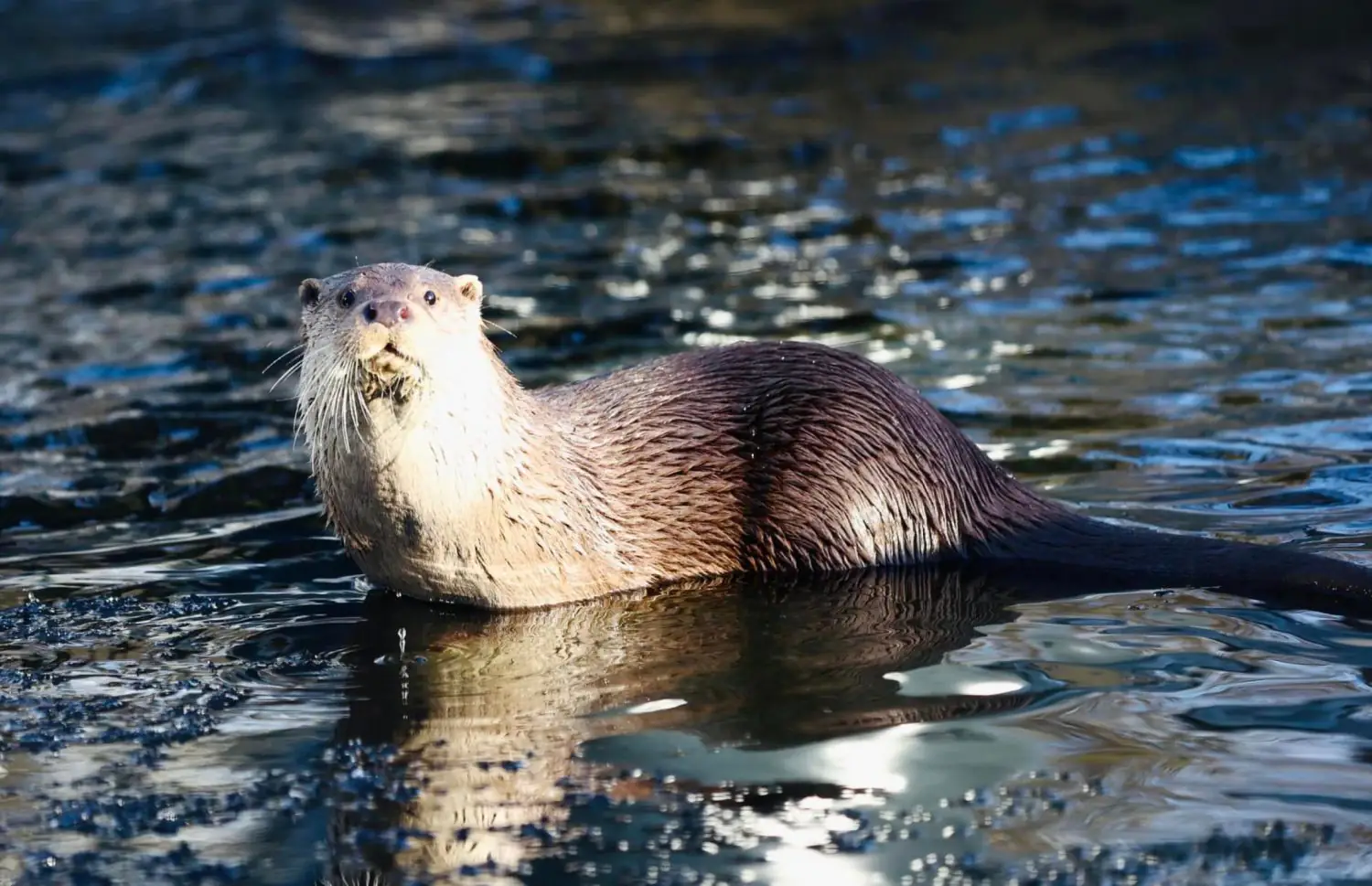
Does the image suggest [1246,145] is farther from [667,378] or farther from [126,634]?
[126,634]

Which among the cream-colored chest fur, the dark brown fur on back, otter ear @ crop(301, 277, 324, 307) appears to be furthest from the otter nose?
the dark brown fur on back

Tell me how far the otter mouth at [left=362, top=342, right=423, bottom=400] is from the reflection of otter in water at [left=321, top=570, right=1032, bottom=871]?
1.84 feet

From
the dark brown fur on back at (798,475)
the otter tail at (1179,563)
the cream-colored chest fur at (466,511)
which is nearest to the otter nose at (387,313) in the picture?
the cream-colored chest fur at (466,511)

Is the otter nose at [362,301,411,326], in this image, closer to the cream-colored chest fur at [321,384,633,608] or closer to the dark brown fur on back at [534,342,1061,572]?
the cream-colored chest fur at [321,384,633,608]

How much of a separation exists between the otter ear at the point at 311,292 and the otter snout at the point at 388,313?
32 centimetres

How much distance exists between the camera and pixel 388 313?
3.56 metres

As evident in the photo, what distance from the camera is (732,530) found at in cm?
429

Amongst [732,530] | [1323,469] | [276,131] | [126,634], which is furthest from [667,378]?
[276,131]

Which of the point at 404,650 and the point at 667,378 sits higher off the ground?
the point at 667,378

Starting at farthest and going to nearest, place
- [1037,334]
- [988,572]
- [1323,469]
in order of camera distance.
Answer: [1037,334]
[1323,469]
[988,572]

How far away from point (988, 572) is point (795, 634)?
60 centimetres

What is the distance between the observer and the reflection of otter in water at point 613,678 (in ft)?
9.96

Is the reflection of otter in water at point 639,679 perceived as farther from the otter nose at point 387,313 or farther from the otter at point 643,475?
the otter nose at point 387,313

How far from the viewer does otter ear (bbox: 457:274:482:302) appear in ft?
12.5
